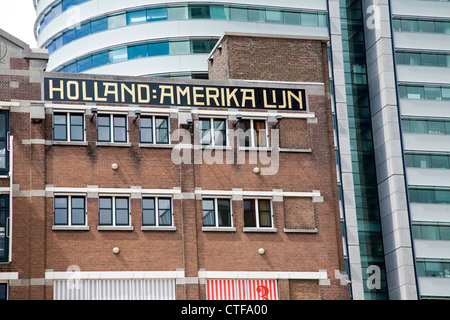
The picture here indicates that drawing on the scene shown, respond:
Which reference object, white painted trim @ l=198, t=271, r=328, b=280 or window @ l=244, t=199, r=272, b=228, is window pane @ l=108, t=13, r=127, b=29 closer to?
window @ l=244, t=199, r=272, b=228

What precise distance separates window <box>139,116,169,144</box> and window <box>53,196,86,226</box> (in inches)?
176

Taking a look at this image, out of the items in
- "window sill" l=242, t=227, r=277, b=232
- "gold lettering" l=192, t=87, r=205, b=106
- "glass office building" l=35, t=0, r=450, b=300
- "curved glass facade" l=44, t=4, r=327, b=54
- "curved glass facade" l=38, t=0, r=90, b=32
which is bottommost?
"window sill" l=242, t=227, r=277, b=232

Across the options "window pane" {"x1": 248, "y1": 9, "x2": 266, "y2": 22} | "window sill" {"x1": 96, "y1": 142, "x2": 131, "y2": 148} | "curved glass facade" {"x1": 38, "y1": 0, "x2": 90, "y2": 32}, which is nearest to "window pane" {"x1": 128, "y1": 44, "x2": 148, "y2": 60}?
"curved glass facade" {"x1": 38, "y1": 0, "x2": 90, "y2": 32}

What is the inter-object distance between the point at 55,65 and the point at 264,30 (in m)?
19.4

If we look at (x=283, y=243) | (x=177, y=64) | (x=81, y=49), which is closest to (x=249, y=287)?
(x=283, y=243)

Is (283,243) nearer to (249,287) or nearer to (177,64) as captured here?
→ (249,287)

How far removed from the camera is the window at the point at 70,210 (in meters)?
44.2

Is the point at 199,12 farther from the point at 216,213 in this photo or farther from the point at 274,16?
the point at 216,213

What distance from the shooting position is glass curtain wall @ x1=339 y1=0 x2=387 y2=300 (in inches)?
3270

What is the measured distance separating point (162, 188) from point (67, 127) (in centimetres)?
543

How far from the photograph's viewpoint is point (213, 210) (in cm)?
4634

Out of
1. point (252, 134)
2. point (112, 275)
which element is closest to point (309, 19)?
point (252, 134)

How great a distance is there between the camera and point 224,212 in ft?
152
